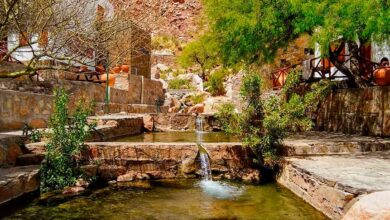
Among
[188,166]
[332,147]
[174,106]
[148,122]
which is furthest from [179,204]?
[174,106]

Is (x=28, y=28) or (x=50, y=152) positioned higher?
(x=28, y=28)

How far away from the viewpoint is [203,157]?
24.8 feet

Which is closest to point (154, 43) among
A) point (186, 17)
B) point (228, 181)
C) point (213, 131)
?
point (186, 17)

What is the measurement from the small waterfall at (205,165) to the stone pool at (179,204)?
1.74 ft

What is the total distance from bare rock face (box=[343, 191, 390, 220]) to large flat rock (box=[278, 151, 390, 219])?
1.40ft

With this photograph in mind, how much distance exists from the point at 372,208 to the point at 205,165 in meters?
4.26

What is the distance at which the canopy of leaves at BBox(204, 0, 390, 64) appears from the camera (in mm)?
7559

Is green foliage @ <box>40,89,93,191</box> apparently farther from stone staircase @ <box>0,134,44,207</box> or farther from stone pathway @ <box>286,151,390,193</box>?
stone pathway @ <box>286,151,390,193</box>

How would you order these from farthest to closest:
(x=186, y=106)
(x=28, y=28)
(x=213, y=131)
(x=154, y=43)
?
1. (x=154, y=43)
2. (x=186, y=106)
3. (x=213, y=131)
4. (x=28, y=28)

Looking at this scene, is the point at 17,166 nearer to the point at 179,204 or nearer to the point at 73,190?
the point at 73,190

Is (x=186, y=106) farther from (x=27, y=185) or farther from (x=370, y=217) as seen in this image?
(x=370, y=217)

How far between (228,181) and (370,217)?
390 cm

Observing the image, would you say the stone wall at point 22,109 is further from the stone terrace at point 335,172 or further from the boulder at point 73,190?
the stone terrace at point 335,172

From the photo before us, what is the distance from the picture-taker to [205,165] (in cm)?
757
